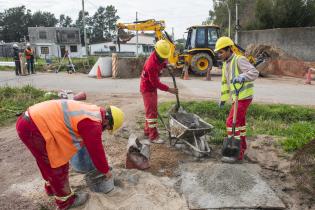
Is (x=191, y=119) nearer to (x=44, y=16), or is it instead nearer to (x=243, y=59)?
(x=243, y=59)

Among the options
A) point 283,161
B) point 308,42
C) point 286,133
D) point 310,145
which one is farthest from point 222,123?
point 308,42

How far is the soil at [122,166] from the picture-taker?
4098 mm

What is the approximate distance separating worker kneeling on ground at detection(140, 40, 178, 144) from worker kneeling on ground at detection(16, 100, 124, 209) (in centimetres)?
243

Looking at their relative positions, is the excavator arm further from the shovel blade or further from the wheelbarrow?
the shovel blade

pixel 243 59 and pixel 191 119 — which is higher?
pixel 243 59

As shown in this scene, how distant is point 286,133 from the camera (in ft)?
21.3

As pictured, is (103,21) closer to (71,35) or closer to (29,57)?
(71,35)

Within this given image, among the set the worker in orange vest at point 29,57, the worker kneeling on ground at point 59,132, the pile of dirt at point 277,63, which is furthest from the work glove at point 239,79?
the worker in orange vest at point 29,57

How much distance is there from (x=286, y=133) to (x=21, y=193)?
4.93 meters

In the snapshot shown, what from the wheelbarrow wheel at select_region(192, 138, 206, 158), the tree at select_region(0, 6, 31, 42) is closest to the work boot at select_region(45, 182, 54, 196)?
the wheelbarrow wheel at select_region(192, 138, 206, 158)

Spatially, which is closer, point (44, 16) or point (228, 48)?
point (228, 48)

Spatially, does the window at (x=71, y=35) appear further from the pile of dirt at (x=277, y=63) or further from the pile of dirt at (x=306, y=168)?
the pile of dirt at (x=306, y=168)

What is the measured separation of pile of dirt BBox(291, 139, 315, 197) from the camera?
13.9ft

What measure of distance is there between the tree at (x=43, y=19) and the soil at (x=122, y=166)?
272ft
